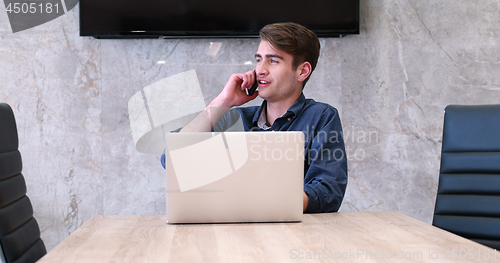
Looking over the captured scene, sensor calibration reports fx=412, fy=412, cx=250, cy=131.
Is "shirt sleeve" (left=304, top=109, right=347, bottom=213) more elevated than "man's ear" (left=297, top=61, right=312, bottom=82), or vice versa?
"man's ear" (left=297, top=61, right=312, bottom=82)

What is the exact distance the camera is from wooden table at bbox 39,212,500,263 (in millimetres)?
729

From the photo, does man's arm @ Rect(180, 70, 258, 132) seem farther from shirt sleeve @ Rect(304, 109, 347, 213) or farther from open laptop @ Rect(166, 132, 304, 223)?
open laptop @ Rect(166, 132, 304, 223)

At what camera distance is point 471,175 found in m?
1.48

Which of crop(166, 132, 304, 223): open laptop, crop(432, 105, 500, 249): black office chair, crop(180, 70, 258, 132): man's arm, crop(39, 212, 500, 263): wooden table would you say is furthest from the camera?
crop(180, 70, 258, 132): man's arm

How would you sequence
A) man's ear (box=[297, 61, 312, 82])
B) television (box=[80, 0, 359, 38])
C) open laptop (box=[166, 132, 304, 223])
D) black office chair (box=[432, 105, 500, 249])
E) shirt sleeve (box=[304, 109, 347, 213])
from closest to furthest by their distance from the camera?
open laptop (box=[166, 132, 304, 223]) → shirt sleeve (box=[304, 109, 347, 213]) → black office chair (box=[432, 105, 500, 249]) → man's ear (box=[297, 61, 312, 82]) → television (box=[80, 0, 359, 38])

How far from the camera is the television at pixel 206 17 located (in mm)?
2406

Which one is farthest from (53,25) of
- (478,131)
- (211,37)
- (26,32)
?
(478,131)

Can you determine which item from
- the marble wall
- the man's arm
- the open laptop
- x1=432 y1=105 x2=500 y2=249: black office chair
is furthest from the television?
the open laptop

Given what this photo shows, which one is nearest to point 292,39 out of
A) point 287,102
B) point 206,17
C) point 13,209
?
point 287,102

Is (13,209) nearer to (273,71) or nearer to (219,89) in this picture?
(273,71)

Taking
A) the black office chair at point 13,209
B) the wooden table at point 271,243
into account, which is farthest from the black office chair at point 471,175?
the black office chair at point 13,209

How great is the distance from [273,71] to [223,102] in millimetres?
246

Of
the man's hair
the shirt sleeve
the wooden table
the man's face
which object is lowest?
the wooden table

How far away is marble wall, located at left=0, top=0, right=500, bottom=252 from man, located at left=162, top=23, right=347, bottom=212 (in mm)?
808
